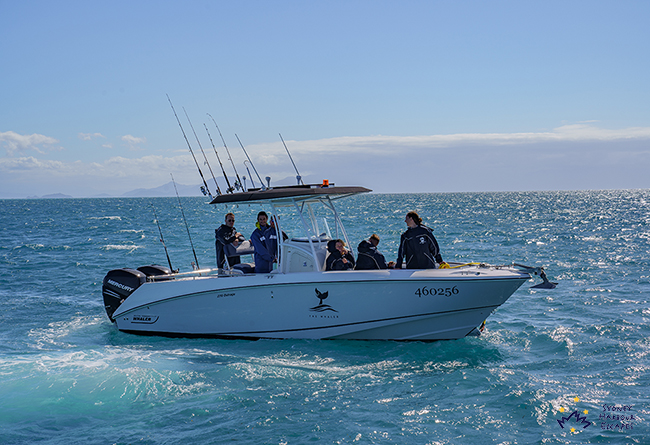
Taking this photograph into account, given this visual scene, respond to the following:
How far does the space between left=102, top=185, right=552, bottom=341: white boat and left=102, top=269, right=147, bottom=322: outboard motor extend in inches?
11.6

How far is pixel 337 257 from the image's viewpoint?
335 inches

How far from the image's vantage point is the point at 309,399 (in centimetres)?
647

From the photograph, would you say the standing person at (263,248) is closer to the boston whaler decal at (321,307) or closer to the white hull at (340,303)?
the white hull at (340,303)

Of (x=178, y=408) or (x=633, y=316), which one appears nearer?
(x=178, y=408)

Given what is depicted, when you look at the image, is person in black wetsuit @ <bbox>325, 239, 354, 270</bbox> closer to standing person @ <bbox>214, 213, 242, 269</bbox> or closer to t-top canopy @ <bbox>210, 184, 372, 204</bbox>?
t-top canopy @ <bbox>210, 184, 372, 204</bbox>

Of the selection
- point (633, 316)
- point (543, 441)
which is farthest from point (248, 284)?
point (633, 316)

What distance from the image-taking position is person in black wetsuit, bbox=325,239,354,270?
8477 mm

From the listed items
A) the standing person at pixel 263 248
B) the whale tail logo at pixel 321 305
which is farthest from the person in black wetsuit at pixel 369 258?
the standing person at pixel 263 248

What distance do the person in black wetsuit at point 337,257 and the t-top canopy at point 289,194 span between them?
0.85 meters

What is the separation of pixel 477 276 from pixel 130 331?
6416mm

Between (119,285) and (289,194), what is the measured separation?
156 inches

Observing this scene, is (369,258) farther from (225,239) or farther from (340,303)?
(225,239)

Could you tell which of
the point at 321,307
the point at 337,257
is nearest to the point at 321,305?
the point at 321,307

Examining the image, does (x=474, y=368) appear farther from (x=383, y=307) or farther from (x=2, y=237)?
(x=2, y=237)
